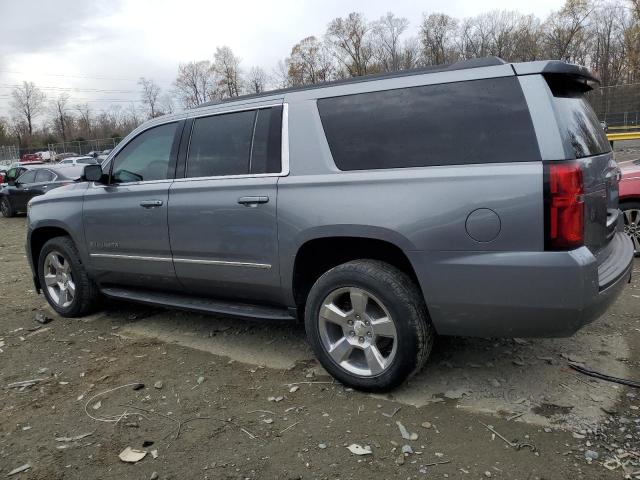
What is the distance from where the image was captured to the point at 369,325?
3258 mm

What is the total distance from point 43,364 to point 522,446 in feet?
11.7

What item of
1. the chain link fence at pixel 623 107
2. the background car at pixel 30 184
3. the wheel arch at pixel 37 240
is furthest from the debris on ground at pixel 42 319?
the chain link fence at pixel 623 107

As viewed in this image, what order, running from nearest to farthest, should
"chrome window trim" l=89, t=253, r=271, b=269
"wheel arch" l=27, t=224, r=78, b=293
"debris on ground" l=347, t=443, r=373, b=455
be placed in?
"debris on ground" l=347, t=443, r=373, b=455 < "chrome window trim" l=89, t=253, r=271, b=269 < "wheel arch" l=27, t=224, r=78, b=293

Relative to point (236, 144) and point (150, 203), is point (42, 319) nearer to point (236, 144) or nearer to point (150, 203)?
point (150, 203)

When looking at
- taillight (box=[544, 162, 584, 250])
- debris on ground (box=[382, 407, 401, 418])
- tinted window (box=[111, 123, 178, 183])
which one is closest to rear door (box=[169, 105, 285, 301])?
tinted window (box=[111, 123, 178, 183])

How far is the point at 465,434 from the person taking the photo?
286 centimetres

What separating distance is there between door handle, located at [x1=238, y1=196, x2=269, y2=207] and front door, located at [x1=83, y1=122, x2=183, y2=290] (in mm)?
819

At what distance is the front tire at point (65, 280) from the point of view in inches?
198

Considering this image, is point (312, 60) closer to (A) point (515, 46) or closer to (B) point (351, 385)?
(A) point (515, 46)

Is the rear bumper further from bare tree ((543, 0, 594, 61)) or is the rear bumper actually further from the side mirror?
bare tree ((543, 0, 594, 61))

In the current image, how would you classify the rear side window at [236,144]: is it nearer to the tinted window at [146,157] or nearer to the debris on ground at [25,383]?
the tinted window at [146,157]

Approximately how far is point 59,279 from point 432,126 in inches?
162

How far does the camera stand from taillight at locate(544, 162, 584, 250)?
2.61 metres

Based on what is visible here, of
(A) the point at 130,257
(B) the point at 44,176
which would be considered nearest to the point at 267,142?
(A) the point at 130,257
